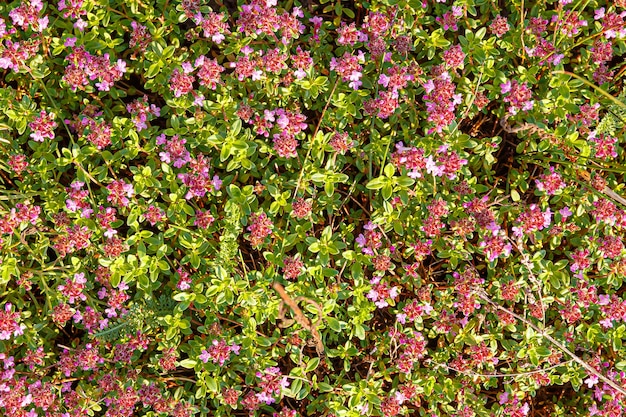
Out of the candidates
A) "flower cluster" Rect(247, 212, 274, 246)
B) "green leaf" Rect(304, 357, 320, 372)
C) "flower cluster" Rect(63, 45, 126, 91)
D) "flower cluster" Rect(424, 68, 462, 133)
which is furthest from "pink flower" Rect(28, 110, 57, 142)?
"flower cluster" Rect(424, 68, 462, 133)

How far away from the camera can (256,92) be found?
3949 mm

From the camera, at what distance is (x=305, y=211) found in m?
3.70

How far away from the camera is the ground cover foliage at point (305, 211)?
3.74 meters

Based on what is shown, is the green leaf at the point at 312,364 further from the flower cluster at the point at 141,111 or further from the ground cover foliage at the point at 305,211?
the flower cluster at the point at 141,111

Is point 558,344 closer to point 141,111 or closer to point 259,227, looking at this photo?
point 259,227

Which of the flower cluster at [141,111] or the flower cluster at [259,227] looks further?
the flower cluster at [141,111]

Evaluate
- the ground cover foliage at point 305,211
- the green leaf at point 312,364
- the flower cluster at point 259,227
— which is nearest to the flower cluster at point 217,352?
the ground cover foliage at point 305,211

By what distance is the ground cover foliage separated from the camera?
374 centimetres

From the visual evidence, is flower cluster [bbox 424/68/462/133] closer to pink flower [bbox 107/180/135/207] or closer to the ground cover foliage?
the ground cover foliage

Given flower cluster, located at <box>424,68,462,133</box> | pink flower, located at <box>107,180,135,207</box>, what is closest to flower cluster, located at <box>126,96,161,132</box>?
pink flower, located at <box>107,180,135,207</box>

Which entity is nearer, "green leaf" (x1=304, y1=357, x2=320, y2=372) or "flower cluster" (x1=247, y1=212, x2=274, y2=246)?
"flower cluster" (x1=247, y1=212, x2=274, y2=246)

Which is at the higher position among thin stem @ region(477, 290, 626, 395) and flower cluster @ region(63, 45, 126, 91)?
flower cluster @ region(63, 45, 126, 91)

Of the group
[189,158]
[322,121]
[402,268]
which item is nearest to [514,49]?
[322,121]

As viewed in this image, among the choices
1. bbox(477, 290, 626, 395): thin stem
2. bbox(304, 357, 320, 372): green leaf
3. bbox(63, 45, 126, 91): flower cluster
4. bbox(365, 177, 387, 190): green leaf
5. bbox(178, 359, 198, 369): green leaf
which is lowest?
bbox(178, 359, 198, 369): green leaf
